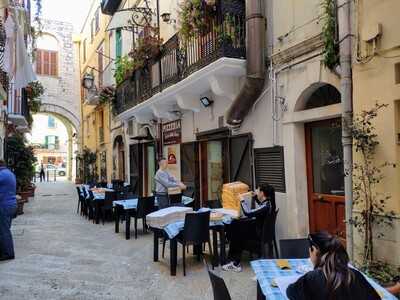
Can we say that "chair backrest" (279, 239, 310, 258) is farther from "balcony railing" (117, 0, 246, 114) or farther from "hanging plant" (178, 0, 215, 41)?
"hanging plant" (178, 0, 215, 41)

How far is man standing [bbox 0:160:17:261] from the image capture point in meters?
7.08

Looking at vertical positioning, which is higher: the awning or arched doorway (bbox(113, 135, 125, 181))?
Answer: the awning

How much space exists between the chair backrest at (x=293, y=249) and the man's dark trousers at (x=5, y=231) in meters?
5.25

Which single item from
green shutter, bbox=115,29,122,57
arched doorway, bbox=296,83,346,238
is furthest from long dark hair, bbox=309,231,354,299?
green shutter, bbox=115,29,122,57

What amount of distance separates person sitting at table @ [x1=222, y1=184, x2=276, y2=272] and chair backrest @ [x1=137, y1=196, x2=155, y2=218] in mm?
3331

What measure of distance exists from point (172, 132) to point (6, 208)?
20.0ft

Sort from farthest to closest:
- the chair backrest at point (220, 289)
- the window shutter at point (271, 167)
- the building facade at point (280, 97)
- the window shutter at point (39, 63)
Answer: the window shutter at point (39, 63) → the window shutter at point (271, 167) → the building facade at point (280, 97) → the chair backrest at point (220, 289)

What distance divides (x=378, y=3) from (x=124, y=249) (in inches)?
237

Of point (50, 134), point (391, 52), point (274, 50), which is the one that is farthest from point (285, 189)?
point (50, 134)

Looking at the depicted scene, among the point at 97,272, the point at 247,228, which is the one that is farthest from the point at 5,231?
the point at 247,228

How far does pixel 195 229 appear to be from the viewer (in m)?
6.14

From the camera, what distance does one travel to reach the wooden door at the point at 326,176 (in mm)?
6379

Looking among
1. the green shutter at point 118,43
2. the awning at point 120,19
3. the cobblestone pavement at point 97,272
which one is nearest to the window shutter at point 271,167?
the cobblestone pavement at point 97,272

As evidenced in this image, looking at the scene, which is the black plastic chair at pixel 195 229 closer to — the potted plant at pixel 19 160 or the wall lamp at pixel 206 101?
the wall lamp at pixel 206 101
